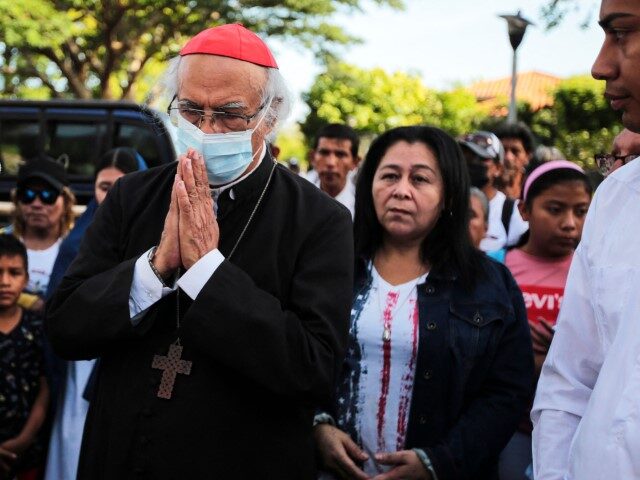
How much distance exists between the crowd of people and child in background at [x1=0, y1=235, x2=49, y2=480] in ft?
5.22

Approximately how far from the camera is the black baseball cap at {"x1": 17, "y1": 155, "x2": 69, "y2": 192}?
5493 mm

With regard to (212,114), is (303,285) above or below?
below

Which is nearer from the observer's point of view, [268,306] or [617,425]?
[617,425]

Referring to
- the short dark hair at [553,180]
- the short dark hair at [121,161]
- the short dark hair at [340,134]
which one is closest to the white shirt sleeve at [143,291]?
the short dark hair at [553,180]

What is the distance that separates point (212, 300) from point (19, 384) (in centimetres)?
231

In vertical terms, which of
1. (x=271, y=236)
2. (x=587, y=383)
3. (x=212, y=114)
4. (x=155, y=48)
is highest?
(x=155, y=48)

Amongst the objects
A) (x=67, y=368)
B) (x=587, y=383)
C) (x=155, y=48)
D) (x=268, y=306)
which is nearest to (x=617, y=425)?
(x=587, y=383)

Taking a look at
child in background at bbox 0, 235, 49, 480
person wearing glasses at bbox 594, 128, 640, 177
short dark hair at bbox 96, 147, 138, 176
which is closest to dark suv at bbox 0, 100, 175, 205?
short dark hair at bbox 96, 147, 138, 176

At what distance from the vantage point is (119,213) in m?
2.65

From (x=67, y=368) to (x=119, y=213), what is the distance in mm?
2018

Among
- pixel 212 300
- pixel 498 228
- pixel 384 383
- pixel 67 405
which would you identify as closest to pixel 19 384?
pixel 67 405

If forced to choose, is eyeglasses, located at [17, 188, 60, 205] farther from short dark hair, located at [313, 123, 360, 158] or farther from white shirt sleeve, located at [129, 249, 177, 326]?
white shirt sleeve, located at [129, 249, 177, 326]

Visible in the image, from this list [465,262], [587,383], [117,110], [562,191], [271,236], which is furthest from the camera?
[117,110]

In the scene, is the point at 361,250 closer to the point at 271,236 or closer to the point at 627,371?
the point at 271,236
